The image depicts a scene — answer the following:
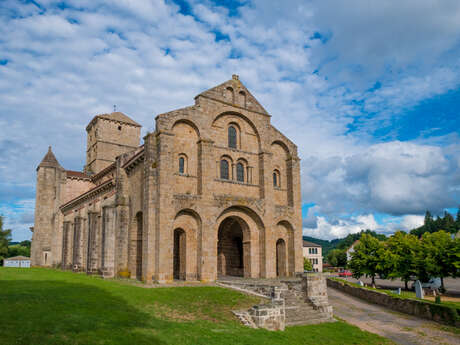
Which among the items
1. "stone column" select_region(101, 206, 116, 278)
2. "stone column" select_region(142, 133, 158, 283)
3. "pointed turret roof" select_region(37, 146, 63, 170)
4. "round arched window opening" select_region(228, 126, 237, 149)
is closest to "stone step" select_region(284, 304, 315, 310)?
"stone column" select_region(142, 133, 158, 283)

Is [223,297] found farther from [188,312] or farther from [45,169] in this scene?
[45,169]

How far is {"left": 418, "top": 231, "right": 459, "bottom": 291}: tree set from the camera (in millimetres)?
32500

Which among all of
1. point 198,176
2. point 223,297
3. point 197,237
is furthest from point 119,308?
point 198,176

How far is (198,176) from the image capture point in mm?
27078

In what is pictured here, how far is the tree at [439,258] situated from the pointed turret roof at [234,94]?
20605mm

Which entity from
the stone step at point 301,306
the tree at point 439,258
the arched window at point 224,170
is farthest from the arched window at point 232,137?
the tree at point 439,258

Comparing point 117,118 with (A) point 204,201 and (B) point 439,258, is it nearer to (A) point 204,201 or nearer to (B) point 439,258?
(A) point 204,201

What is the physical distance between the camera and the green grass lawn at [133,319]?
1093 centimetres

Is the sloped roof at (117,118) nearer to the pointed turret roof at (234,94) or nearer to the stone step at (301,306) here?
the pointed turret roof at (234,94)

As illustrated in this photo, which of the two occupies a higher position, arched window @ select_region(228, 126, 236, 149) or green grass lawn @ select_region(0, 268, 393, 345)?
arched window @ select_region(228, 126, 236, 149)

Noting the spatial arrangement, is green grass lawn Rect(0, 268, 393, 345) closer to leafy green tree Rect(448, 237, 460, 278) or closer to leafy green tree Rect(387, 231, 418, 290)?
leafy green tree Rect(448, 237, 460, 278)

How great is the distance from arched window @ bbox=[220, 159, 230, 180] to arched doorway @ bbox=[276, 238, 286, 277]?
25.4 ft

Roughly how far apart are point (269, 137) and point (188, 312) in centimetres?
1865

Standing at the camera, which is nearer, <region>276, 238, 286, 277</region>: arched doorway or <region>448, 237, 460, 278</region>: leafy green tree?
<region>448, 237, 460, 278</region>: leafy green tree
